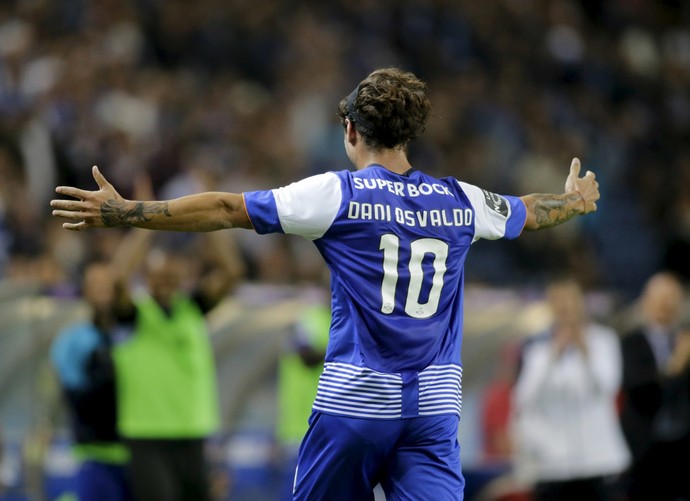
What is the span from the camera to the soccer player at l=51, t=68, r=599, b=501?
16.9 ft

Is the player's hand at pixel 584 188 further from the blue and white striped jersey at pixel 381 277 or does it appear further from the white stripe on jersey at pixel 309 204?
the white stripe on jersey at pixel 309 204

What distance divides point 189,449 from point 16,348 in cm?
161

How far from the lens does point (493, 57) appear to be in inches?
754

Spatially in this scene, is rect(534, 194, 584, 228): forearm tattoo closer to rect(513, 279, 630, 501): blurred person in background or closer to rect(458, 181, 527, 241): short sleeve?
rect(458, 181, 527, 241): short sleeve

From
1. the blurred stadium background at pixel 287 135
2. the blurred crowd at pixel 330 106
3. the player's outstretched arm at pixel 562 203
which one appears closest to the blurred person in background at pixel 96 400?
the blurred stadium background at pixel 287 135

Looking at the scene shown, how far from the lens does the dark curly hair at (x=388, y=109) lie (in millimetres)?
5316

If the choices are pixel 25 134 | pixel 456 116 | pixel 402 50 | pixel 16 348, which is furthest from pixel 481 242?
pixel 16 348

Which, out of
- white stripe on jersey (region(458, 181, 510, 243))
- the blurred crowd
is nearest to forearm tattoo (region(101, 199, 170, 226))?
white stripe on jersey (region(458, 181, 510, 243))

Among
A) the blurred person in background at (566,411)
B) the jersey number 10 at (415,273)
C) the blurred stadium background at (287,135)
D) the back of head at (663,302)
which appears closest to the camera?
the jersey number 10 at (415,273)

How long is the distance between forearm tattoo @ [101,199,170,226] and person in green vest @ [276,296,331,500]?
5162mm

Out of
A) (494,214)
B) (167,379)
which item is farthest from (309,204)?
(167,379)

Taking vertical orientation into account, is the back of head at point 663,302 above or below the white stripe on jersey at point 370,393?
above

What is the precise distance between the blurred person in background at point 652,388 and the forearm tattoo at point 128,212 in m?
5.96

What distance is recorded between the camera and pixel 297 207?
5152mm
